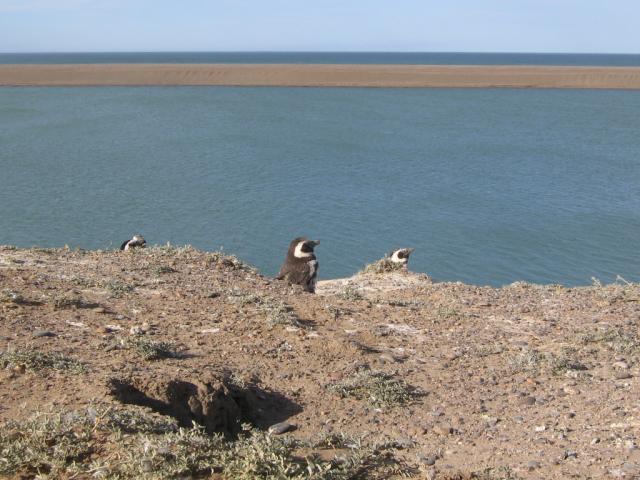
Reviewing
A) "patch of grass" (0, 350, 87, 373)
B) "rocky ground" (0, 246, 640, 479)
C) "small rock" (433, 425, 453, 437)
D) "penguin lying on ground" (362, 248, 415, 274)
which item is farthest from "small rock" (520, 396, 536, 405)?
"penguin lying on ground" (362, 248, 415, 274)

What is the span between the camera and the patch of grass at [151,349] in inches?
264

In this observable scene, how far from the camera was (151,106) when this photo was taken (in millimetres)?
52906

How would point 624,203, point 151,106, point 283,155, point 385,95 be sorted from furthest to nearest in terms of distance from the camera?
1. point 385,95
2. point 151,106
3. point 283,155
4. point 624,203

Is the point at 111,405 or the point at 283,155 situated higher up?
the point at 111,405

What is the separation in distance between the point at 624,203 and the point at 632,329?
60.9 ft

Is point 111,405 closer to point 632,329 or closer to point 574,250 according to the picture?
point 632,329

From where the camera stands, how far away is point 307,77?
76625mm

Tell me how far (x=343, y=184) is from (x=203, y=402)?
75.6ft

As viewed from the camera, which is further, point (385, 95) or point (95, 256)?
point (385, 95)

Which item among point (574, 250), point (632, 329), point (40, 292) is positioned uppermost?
point (40, 292)

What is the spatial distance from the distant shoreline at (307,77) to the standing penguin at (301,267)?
6143 centimetres

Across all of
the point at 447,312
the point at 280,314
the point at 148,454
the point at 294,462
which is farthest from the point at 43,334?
the point at 447,312

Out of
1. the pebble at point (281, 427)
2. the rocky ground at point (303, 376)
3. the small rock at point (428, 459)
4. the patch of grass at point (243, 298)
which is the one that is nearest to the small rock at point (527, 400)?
the rocky ground at point (303, 376)

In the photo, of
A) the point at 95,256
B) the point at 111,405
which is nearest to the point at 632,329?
the point at 111,405
